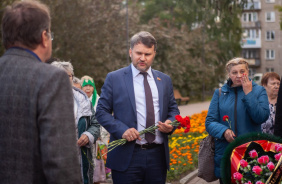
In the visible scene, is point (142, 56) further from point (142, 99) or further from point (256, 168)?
point (256, 168)

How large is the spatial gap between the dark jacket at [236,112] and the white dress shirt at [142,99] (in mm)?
744

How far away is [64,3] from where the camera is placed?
22688 mm

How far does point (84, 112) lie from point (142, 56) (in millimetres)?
972

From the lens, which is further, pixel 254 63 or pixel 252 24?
pixel 252 24

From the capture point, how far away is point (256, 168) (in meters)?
3.08

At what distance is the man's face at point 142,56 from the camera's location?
4180 millimetres

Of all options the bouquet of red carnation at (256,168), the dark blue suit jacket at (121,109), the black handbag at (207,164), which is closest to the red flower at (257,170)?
the bouquet of red carnation at (256,168)

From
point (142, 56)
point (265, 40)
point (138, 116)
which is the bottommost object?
point (138, 116)

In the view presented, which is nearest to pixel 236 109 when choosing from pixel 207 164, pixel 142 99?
pixel 207 164

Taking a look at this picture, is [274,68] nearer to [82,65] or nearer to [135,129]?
[82,65]

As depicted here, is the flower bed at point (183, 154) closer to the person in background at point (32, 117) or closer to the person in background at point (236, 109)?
the person in background at point (236, 109)

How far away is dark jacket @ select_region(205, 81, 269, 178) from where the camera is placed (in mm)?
4402

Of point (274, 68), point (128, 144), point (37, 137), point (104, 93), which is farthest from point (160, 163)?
point (274, 68)

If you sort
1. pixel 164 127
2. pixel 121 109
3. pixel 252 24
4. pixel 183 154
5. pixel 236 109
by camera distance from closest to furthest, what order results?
pixel 164 127 < pixel 121 109 < pixel 236 109 < pixel 183 154 < pixel 252 24
